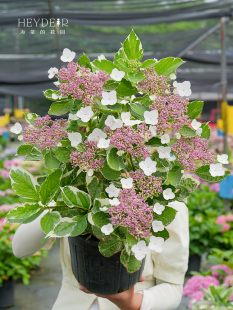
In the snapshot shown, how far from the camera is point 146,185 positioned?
2.20 ft

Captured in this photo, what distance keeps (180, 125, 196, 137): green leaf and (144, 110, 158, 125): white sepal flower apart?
0.24 ft

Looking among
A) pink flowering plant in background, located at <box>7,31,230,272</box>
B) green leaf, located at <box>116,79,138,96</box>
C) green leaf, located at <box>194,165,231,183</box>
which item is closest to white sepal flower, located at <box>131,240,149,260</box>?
pink flowering plant in background, located at <box>7,31,230,272</box>

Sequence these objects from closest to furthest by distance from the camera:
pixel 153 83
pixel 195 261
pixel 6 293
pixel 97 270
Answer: pixel 153 83
pixel 97 270
pixel 6 293
pixel 195 261

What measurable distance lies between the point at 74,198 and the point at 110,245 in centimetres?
14

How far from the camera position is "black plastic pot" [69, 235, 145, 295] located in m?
0.83

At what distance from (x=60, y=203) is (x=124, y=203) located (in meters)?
0.20

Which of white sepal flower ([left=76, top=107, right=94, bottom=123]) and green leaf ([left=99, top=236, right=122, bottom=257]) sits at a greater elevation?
white sepal flower ([left=76, top=107, right=94, bottom=123])

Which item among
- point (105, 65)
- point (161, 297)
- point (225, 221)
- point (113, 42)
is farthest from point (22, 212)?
point (113, 42)

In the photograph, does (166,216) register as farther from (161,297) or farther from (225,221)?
(225,221)

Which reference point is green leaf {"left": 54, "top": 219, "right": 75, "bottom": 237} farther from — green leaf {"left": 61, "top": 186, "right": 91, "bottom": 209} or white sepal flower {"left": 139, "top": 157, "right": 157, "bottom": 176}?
white sepal flower {"left": 139, "top": 157, "right": 157, "bottom": 176}

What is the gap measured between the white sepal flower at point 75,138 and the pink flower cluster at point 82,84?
0.07 metres

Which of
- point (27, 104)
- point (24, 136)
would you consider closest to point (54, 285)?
point (24, 136)

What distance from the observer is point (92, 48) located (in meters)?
3.79

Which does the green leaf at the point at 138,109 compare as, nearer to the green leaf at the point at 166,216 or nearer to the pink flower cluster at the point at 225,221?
the green leaf at the point at 166,216
